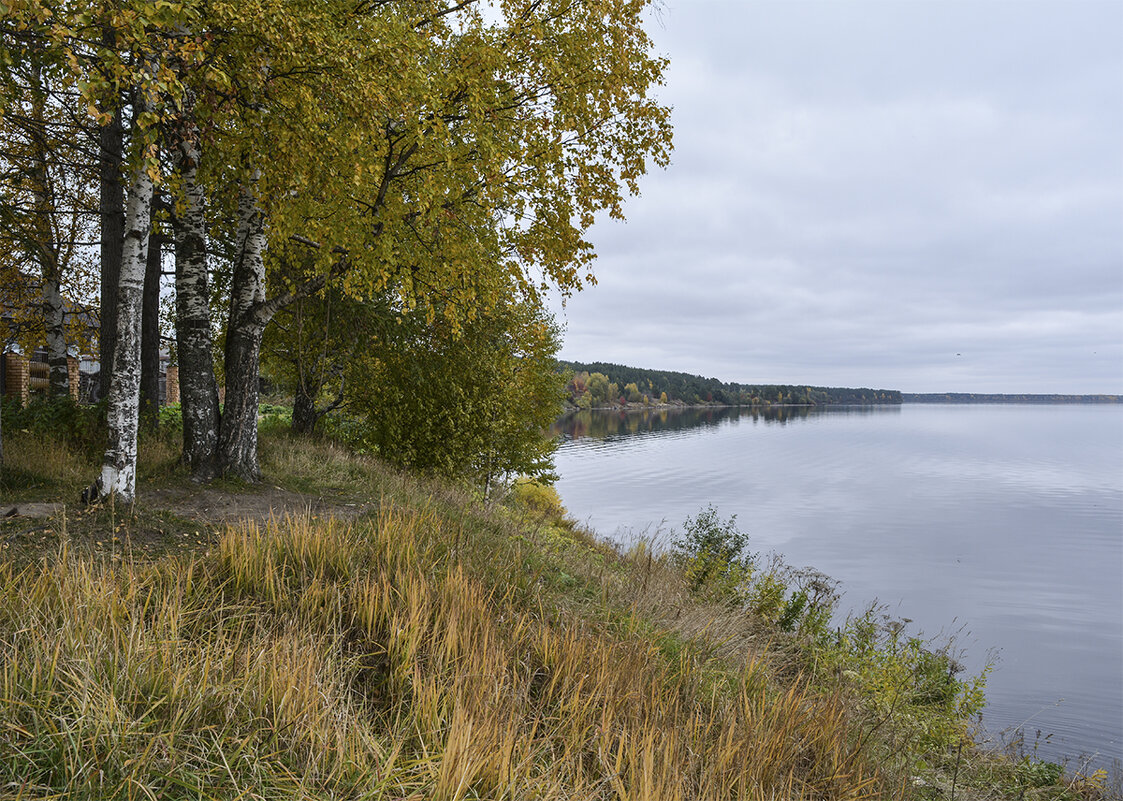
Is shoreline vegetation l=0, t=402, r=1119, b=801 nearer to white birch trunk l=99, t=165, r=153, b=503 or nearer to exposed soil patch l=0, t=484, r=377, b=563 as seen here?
exposed soil patch l=0, t=484, r=377, b=563

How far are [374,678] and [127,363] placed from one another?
193 inches

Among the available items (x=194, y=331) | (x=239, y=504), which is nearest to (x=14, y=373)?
(x=194, y=331)

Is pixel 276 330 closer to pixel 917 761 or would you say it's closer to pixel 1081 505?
pixel 917 761

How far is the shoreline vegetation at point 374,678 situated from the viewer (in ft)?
9.27

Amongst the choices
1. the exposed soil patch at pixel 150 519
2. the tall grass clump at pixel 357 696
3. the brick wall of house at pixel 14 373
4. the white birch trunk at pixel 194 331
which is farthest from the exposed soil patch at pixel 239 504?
the brick wall of house at pixel 14 373

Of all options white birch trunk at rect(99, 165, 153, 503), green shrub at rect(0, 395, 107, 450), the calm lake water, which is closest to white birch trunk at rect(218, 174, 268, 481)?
white birch trunk at rect(99, 165, 153, 503)

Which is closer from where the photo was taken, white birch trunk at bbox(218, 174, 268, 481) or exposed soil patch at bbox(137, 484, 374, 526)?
exposed soil patch at bbox(137, 484, 374, 526)

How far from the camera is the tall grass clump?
278 cm

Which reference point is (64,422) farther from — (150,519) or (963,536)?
(963,536)

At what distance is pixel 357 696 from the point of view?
3.82 meters

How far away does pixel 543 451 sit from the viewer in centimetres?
1714

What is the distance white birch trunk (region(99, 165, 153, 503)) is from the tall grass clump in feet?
7.39

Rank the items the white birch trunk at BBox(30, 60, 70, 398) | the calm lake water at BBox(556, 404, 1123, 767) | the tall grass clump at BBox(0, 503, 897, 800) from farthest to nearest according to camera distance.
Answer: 1. the calm lake water at BBox(556, 404, 1123, 767)
2. the white birch trunk at BBox(30, 60, 70, 398)
3. the tall grass clump at BBox(0, 503, 897, 800)

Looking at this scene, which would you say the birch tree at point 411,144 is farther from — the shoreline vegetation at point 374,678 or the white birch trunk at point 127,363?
the shoreline vegetation at point 374,678
